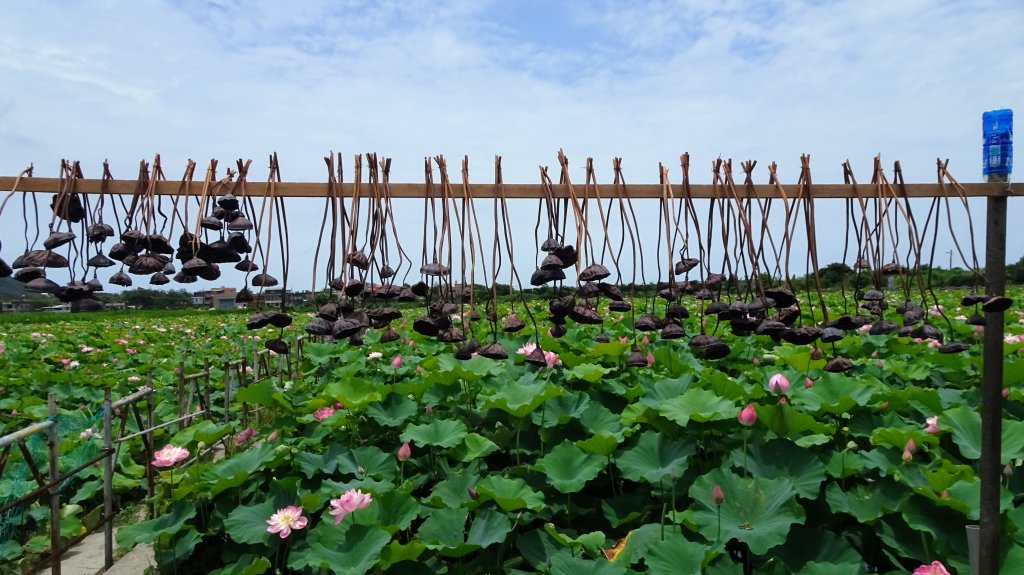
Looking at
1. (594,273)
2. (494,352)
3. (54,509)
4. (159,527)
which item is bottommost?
(54,509)

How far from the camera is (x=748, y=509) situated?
213 cm

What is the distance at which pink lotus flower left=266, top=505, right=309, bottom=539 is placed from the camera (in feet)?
7.63

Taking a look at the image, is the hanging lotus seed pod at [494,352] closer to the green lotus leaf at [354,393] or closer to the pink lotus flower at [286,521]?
the pink lotus flower at [286,521]

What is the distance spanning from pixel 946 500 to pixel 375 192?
201 cm

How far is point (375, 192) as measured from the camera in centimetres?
225

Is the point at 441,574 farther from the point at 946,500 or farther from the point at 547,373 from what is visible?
the point at 946,500

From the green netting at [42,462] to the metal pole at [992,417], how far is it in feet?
16.6

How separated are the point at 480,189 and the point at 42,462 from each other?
4857 millimetres

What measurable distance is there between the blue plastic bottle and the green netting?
5225mm

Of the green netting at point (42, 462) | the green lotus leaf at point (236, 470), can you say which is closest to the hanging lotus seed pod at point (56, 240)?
the green lotus leaf at point (236, 470)

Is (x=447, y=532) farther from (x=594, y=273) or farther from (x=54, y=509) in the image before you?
(x=54, y=509)

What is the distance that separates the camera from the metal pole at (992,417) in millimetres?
1673

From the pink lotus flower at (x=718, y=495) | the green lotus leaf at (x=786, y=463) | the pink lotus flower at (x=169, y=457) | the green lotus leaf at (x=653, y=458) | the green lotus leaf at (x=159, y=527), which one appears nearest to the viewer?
the pink lotus flower at (x=718, y=495)

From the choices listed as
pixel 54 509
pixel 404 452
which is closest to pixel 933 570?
pixel 404 452
